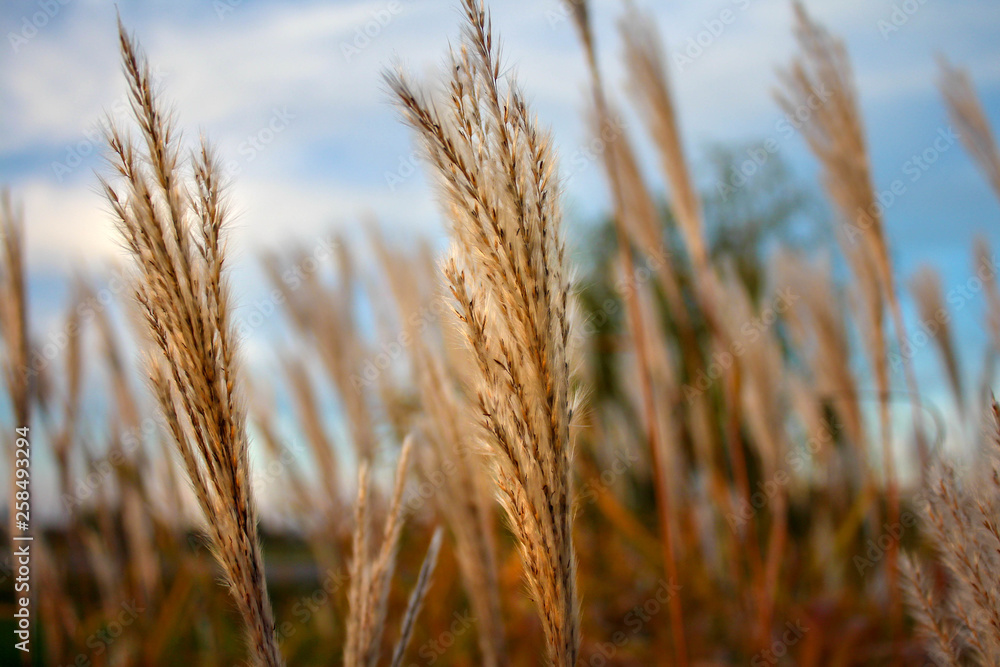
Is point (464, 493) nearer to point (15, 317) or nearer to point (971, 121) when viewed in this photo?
point (15, 317)

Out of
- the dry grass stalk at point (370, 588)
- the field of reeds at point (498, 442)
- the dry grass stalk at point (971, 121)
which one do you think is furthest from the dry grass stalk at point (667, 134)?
the dry grass stalk at point (370, 588)

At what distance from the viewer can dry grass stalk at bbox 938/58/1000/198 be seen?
2.44 m

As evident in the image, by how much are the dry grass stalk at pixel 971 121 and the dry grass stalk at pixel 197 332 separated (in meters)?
2.73

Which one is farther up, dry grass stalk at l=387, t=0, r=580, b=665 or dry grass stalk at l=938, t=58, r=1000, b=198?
dry grass stalk at l=938, t=58, r=1000, b=198

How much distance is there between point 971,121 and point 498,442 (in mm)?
2752

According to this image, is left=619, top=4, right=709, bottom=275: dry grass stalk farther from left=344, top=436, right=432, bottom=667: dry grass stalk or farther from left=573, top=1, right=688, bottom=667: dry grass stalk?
left=344, top=436, right=432, bottom=667: dry grass stalk

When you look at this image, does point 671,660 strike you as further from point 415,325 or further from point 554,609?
point 554,609

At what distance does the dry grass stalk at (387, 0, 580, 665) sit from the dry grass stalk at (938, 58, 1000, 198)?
239cm

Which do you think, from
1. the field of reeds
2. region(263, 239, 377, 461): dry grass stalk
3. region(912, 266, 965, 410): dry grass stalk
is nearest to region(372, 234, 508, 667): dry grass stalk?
the field of reeds

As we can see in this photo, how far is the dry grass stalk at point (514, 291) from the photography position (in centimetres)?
82

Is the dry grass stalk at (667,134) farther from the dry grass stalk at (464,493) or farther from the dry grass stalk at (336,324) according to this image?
the dry grass stalk at (336,324)

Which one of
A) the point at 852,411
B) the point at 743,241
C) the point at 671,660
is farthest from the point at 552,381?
the point at 743,241

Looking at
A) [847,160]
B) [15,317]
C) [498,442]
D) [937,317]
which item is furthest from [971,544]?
[937,317]

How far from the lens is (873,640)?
2.62 m
